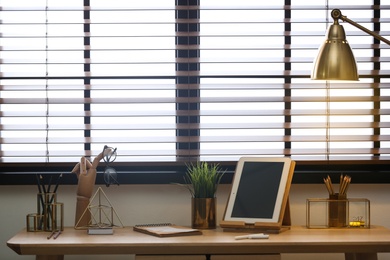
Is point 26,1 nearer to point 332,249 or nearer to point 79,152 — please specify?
point 79,152

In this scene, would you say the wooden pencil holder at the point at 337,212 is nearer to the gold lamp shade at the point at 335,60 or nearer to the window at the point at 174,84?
the window at the point at 174,84

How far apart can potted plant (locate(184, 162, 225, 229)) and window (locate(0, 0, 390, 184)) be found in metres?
0.23

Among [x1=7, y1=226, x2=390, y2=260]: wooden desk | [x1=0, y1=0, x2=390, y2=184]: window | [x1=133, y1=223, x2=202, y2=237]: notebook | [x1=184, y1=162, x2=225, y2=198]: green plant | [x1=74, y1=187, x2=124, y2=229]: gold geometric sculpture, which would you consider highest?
[x1=0, y1=0, x2=390, y2=184]: window

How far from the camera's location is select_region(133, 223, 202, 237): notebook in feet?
10.7

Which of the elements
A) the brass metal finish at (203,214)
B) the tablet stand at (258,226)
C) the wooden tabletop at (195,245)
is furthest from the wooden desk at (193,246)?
the brass metal finish at (203,214)

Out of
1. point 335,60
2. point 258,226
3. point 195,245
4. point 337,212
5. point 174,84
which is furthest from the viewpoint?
point 174,84

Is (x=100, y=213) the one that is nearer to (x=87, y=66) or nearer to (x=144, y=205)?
(x=144, y=205)

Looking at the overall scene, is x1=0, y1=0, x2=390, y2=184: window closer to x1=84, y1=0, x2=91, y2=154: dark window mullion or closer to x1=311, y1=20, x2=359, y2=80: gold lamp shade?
x1=84, y1=0, x2=91, y2=154: dark window mullion

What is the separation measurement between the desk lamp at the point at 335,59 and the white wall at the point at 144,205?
2.29ft

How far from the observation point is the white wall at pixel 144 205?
3729mm

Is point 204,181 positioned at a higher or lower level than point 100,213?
higher

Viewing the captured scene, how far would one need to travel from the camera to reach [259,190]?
350cm

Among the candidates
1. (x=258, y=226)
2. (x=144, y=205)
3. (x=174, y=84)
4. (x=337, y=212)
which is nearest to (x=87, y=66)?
(x=174, y=84)

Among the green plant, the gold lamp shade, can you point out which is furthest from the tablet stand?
the gold lamp shade
